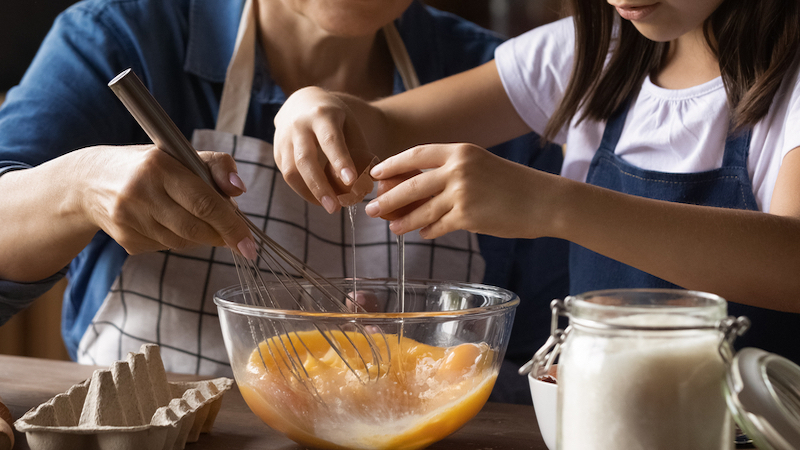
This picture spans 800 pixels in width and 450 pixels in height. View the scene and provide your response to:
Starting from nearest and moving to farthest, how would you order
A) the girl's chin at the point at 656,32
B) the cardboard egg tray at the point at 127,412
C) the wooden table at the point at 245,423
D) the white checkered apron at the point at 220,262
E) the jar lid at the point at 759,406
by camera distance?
1. the jar lid at the point at 759,406
2. the cardboard egg tray at the point at 127,412
3. the wooden table at the point at 245,423
4. the girl's chin at the point at 656,32
5. the white checkered apron at the point at 220,262

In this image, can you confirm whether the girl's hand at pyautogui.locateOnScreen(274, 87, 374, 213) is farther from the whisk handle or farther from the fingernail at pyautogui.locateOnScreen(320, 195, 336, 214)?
the whisk handle

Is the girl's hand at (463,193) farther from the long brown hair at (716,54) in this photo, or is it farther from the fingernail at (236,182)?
the long brown hair at (716,54)

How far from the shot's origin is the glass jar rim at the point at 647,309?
40 centimetres

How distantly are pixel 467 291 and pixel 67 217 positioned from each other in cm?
53

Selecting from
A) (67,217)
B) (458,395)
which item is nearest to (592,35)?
(458,395)

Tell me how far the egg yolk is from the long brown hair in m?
0.54

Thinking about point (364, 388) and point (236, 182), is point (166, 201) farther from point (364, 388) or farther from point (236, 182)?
point (364, 388)

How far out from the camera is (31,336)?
201 cm

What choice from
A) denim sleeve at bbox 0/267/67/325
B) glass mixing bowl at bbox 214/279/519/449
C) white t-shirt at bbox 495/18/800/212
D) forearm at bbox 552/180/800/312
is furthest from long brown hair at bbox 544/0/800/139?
denim sleeve at bbox 0/267/67/325

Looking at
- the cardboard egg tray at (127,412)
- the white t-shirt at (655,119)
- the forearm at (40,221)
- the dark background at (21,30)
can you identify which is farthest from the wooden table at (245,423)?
the dark background at (21,30)

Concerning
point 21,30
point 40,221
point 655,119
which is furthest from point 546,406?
point 21,30

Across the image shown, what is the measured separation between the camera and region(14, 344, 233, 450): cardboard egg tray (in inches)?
20.4

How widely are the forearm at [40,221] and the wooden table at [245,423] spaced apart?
15cm

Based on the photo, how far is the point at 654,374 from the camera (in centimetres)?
41
